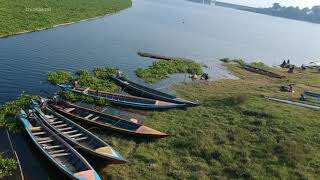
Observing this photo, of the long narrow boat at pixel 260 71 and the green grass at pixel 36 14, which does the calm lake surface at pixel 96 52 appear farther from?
the long narrow boat at pixel 260 71

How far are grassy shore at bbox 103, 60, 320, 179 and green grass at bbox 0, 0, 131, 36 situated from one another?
38.9 metres

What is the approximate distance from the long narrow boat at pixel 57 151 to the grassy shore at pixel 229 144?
1.89m

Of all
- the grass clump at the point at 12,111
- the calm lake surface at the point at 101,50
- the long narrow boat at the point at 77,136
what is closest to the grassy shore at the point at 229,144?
the long narrow boat at the point at 77,136

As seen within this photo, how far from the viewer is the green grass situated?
6559cm

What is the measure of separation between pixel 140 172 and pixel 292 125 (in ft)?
47.7

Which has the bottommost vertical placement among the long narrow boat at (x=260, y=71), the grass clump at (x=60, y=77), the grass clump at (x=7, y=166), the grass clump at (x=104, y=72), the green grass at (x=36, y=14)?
the long narrow boat at (x=260, y=71)

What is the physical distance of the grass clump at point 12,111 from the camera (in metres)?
29.6

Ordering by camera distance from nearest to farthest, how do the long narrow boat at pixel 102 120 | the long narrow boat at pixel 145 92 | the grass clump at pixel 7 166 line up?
the grass clump at pixel 7 166 → the long narrow boat at pixel 102 120 → the long narrow boat at pixel 145 92

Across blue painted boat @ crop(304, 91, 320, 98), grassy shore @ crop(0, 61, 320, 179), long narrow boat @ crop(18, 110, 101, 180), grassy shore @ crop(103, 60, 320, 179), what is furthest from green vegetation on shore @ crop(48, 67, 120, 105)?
blue painted boat @ crop(304, 91, 320, 98)

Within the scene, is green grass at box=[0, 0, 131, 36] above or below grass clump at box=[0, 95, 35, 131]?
above

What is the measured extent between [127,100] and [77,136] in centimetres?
1015

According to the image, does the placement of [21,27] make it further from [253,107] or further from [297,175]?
[297,175]

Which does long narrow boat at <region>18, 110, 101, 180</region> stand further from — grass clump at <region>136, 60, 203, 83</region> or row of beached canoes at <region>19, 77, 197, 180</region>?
grass clump at <region>136, 60, 203, 83</region>

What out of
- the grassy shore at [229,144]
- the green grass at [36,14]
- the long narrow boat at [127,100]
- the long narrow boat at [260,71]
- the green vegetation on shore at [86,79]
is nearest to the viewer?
the grassy shore at [229,144]
